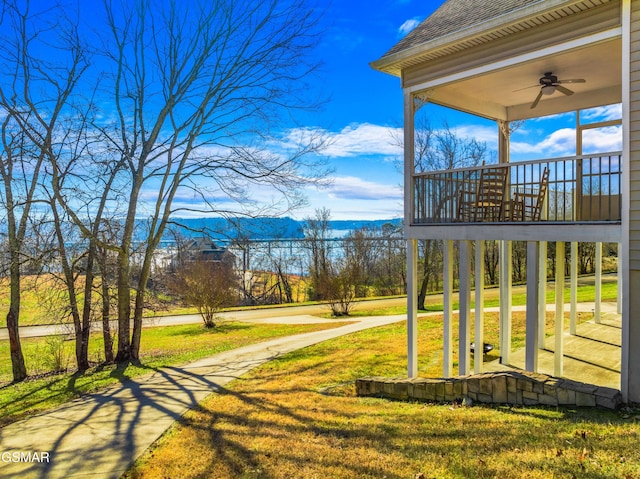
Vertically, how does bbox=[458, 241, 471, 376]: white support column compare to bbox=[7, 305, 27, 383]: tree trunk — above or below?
above

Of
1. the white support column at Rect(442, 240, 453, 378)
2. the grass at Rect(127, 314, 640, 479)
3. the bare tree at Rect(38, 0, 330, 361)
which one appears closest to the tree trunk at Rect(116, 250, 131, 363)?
the bare tree at Rect(38, 0, 330, 361)

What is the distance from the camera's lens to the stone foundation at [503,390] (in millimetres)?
5160

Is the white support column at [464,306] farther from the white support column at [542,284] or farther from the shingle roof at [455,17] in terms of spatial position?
the shingle roof at [455,17]

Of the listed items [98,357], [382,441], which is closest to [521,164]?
[382,441]

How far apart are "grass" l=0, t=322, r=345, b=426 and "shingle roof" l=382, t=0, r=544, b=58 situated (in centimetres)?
880

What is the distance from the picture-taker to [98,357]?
A: 1291cm

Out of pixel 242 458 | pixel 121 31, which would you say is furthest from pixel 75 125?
pixel 242 458

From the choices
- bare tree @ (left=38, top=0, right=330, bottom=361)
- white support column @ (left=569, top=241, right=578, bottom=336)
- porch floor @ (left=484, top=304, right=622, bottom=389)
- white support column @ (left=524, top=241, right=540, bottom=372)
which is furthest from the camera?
bare tree @ (left=38, top=0, right=330, bottom=361)

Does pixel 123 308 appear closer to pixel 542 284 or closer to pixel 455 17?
pixel 542 284

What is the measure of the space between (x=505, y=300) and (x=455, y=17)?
5068 millimetres

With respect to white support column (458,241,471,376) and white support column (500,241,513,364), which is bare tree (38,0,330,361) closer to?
white support column (500,241,513,364)

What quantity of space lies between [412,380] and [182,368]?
604 cm

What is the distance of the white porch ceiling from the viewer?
679cm

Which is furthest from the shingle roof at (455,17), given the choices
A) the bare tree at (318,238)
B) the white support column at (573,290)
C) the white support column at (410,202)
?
the bare tree at (318,238)
